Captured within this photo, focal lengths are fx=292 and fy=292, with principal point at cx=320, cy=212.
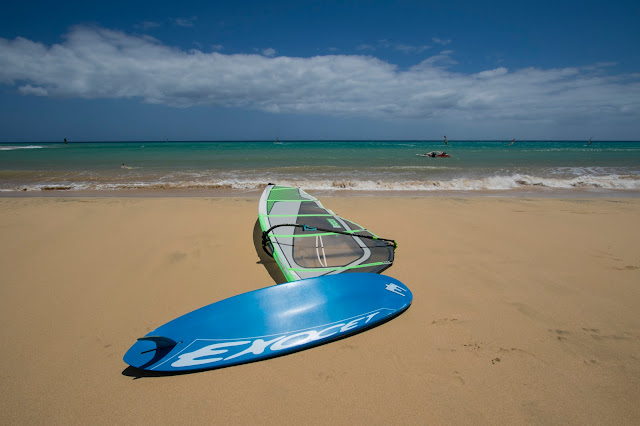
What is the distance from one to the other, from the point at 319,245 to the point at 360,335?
153cm

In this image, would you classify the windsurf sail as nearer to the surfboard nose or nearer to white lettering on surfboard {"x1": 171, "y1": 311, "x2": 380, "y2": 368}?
white lettering on surfboard {"x1": 171, "y1": 311, "x2": 380, "y2": 368}

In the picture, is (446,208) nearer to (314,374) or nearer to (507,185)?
(314,374)

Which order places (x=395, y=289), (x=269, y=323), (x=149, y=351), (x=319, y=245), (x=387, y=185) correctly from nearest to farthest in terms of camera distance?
(x=149, y=351)
(x=269, y=323)
(x=395, y=289)
(x=319, y=245)
(x=387, y=185)

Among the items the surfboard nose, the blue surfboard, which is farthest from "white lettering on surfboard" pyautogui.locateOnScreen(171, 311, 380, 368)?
the surfboard nose

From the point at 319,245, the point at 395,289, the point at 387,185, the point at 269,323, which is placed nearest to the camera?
the point at 269,323

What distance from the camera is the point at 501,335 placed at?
90.2 inches

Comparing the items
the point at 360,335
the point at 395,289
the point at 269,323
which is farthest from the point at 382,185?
the point at 269,323

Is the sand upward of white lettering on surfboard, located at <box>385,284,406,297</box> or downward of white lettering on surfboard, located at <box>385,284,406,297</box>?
downward

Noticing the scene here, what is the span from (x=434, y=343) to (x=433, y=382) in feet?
1.23

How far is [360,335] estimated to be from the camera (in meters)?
2.27

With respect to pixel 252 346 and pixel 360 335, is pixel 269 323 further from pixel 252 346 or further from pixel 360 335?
pixel 360 335

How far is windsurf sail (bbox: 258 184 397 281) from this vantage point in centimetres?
306

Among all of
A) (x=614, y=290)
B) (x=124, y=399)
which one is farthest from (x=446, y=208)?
(x=124, y=399)

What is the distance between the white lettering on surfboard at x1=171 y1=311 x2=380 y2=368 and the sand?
0.29 feet
